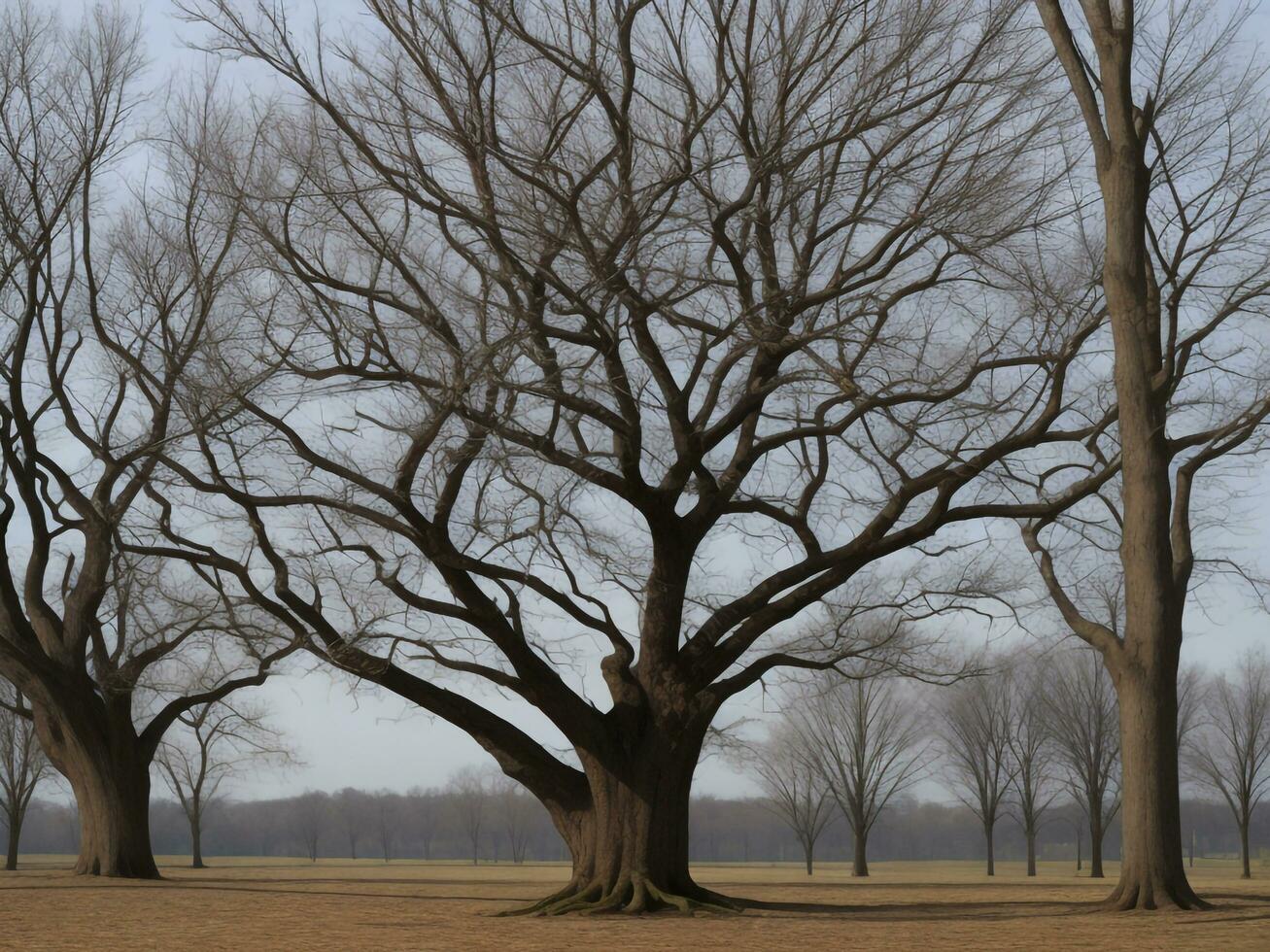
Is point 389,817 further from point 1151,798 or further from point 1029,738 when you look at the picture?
point 1151,798

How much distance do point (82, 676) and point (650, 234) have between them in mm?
14079

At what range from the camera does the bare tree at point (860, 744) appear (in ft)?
120

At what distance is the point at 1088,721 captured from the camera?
3547 centimetres

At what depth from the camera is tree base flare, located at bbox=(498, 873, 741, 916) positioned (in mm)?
13617

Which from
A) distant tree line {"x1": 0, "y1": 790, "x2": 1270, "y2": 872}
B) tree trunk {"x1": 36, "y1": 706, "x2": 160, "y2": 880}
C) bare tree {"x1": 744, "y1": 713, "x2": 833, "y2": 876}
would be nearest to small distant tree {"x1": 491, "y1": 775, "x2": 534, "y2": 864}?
distant tree line {"x1": 0, "y1": 790, "x2": 1270, "y2": 872}

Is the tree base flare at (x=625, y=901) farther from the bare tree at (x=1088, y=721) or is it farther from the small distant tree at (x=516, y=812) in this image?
the small distant tree at (x=516, y=812)

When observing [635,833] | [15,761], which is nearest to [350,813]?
[15,761]

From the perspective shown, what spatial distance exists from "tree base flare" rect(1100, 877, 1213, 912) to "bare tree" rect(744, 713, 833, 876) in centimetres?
2602

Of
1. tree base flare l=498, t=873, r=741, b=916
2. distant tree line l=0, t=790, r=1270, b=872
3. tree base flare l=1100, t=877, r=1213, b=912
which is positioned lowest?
distant tree line l=0, t=790, r=1270, b=872

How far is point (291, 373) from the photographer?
13.9m

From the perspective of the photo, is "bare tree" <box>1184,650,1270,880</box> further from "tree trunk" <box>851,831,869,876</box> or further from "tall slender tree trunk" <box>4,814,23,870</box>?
"tall slender tree trunk" <box>4,814,23,870</box>

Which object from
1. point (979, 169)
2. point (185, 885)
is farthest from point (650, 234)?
point (185, 885)

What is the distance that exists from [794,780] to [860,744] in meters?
5.09

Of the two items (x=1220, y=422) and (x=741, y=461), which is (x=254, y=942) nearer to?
(x=741, y=461)
